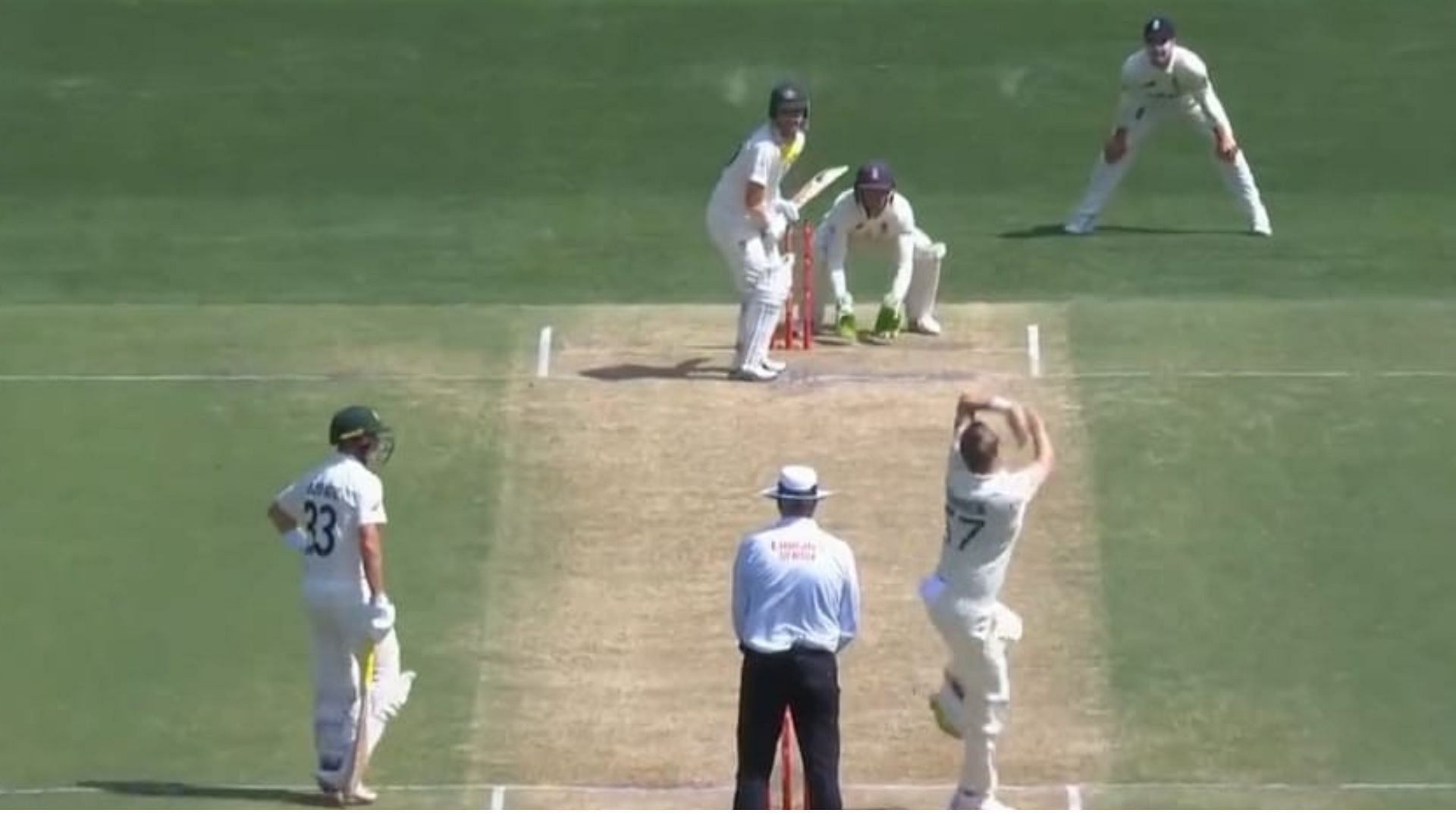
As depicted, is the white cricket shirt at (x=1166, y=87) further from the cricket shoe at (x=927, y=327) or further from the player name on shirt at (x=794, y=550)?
the player name on shirt at (x=794, y=550)

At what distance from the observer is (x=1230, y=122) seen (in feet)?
102

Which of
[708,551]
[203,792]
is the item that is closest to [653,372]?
[708,551]

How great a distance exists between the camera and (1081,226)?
28250mm

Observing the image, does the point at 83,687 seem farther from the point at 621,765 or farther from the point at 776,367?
the point at 776,367

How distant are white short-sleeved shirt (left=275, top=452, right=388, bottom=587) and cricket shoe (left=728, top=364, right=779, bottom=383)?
6.32m

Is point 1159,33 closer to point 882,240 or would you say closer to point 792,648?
point 882,240

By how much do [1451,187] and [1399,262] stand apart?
6.84ft

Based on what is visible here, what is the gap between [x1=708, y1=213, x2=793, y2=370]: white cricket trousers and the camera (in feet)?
75.8

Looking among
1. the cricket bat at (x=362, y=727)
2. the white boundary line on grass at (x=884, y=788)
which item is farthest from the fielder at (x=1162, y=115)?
the cricket bat at (x=362, y=727)

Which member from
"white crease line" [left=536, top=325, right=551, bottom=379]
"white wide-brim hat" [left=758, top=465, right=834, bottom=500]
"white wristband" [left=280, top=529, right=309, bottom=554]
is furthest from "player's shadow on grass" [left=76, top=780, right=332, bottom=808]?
"white crease line" [left=536, top=325, right=551, bottom=379]

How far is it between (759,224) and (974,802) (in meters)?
6.43

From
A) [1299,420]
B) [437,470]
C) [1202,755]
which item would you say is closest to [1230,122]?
[1299,420]

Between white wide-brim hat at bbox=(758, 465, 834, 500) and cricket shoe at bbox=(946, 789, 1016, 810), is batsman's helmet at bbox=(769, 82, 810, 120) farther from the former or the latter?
cricket shoe at bbox=(946, 789, 1016, 810)

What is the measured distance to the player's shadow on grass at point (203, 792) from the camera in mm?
18078
